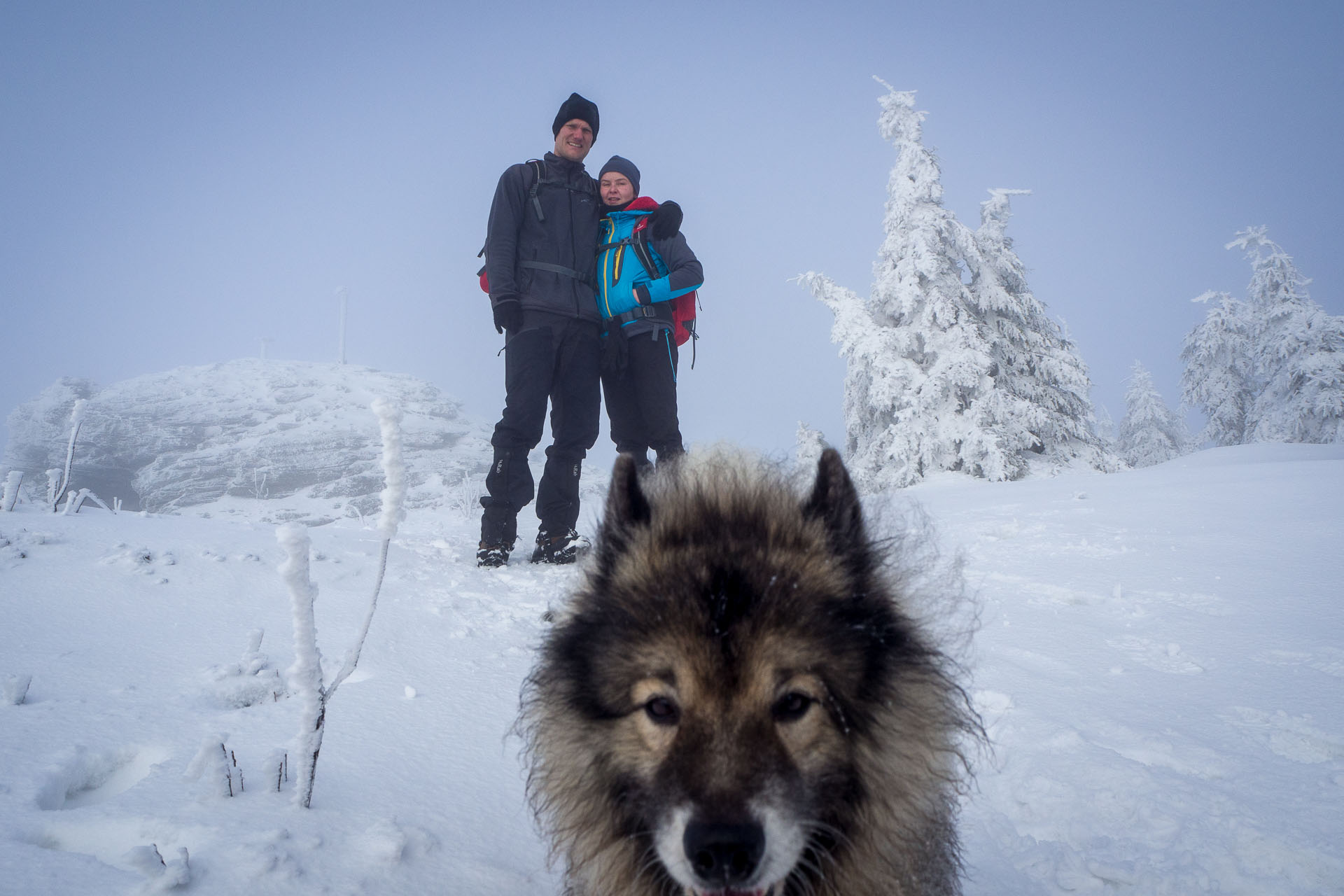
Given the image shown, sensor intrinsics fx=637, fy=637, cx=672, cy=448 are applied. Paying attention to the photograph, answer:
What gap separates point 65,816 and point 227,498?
46.9 m

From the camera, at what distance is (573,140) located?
19.2 feet

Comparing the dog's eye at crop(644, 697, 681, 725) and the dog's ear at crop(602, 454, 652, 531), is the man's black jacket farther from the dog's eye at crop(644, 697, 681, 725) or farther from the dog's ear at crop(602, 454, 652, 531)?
the dog's eye at crop(644, 697, 681, 725)

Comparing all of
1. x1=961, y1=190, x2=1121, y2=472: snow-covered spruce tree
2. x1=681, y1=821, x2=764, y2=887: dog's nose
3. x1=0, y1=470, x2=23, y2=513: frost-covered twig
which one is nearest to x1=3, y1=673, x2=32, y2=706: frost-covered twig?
x1=681, y1=821, x2=764, y2=887: dog's nose

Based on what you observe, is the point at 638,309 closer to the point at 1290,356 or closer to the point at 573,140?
the point at 573,140

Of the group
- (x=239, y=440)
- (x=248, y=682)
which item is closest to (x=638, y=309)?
(x=248, y=682)

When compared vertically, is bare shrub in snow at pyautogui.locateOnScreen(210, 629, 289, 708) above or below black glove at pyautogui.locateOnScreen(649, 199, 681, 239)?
below

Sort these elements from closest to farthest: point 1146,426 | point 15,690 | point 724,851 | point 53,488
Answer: point 724,851 → point 15,690 → point 53,488 → point 1146,426

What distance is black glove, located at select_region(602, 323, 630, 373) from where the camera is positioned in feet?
18.8

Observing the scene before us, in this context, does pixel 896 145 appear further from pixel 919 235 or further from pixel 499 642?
pixel 499 642

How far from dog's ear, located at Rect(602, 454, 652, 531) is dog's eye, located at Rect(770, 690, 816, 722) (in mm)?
667

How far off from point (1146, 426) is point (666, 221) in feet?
128

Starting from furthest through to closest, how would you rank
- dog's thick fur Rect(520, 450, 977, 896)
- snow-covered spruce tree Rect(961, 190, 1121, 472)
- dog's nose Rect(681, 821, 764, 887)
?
snow-covered spruce tree Rect(961, 190, 1121, 472)
dog's thick fur Rect(520, 450, 977, 896)
dog's nose Rect(681, 821, 764, 887)

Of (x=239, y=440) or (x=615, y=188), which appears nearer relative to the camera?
(x=615, y=188)

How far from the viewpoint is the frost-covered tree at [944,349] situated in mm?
17109
